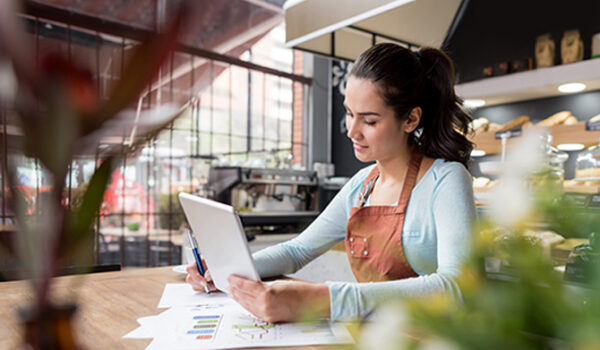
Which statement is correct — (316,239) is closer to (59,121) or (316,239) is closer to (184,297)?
(184,297)

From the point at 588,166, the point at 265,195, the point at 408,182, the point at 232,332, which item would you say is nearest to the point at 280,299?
the point at 232,332

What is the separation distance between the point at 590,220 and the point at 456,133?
50.0 inches

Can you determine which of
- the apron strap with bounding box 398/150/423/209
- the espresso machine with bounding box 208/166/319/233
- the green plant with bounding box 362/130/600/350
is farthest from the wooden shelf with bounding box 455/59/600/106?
the green plant with bounding box 362/130/600/350

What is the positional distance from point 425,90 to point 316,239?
1.97ft

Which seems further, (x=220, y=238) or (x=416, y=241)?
(x=416, y=241)

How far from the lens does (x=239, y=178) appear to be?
170 inches

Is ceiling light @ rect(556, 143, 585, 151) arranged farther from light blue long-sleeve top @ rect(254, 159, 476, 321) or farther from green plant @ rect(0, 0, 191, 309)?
green plant @ rect(0, 0, 191, 309)

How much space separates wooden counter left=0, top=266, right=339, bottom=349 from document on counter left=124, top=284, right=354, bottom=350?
0.03m

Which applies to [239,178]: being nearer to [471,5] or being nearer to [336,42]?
[336,42]

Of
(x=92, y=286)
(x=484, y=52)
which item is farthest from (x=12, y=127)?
(x=484, y=52)

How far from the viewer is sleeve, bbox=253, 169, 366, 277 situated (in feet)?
4.60

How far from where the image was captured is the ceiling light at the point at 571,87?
3318 mm

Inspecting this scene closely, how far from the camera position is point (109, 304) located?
1.06 m

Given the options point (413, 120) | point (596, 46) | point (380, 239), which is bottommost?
point (380, 239)
